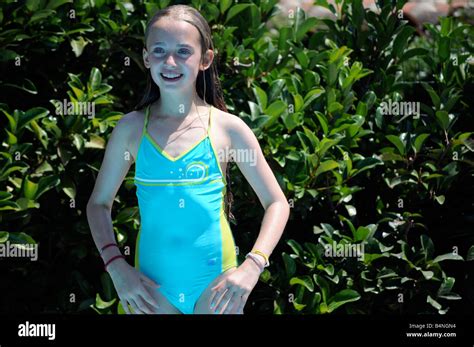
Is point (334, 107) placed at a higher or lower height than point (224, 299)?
higher

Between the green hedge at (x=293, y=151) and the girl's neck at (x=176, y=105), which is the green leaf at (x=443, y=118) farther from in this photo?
the girl's neck at (x=176, y=105)

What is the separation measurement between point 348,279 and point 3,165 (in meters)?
1.87

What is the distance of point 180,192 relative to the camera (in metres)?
3.12

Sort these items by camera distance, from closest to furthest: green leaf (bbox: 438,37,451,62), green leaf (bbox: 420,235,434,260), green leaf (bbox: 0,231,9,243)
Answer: green leaf (bbox: 0,231,9,243) → green leaf (bbox: 420,235,434,260) → green leaf (bbox: 438,37,451,62)

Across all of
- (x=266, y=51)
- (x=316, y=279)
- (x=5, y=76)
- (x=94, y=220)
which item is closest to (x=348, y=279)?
(x=316, y=279)

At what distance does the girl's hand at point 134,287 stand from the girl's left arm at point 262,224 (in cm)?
23

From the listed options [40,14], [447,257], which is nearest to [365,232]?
[447,257]

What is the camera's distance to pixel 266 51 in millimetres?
5238

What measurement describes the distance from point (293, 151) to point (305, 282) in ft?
2.32

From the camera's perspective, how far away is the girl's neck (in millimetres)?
3236

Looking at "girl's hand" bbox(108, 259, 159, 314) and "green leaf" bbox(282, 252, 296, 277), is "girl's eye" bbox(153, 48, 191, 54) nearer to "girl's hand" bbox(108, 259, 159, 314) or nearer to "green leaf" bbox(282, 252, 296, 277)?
"girl's hand" bbox(108, 259, 159, 314)

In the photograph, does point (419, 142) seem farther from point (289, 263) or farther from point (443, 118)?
point (289, 263)

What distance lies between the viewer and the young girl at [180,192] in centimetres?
312

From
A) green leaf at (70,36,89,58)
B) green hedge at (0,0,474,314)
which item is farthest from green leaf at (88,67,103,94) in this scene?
green leaf at (70,36,89,58)
